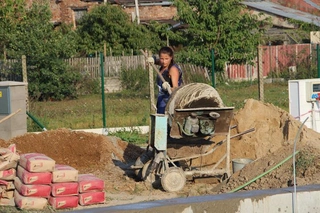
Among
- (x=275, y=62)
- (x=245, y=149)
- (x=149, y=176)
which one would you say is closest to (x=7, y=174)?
(x=149, y=176)

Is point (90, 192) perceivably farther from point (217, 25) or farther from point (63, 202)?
point (217, 25)

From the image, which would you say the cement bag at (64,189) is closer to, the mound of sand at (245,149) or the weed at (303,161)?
the mound of sand at (245,149)

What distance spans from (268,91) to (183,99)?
15.3 m

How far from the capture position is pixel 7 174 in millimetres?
10500

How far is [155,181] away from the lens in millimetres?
11297

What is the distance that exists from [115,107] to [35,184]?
1205cm

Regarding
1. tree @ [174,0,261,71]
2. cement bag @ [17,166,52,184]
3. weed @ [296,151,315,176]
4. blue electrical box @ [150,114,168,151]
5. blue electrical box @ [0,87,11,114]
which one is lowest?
cement bag @ [17,166,52,184]

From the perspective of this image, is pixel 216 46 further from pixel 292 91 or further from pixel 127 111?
pixel 292 91

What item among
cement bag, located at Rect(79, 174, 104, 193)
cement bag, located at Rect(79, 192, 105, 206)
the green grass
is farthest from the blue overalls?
the green grass

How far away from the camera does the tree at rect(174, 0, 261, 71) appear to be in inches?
1091

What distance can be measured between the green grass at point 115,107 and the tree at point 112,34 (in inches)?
457

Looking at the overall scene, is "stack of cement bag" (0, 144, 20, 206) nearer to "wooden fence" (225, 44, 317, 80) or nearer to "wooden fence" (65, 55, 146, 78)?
"wooden fence" (65, 55, 146, 78)

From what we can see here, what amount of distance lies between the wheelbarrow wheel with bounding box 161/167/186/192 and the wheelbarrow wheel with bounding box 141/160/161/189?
0.34 m

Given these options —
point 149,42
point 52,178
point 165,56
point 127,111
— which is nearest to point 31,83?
point 127,111
